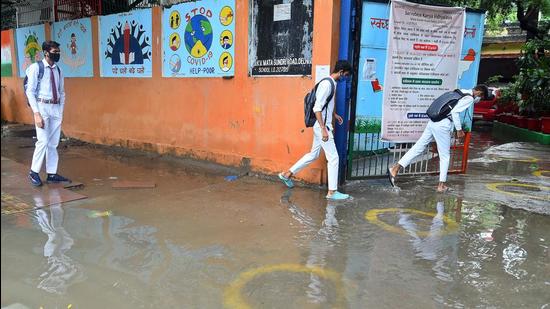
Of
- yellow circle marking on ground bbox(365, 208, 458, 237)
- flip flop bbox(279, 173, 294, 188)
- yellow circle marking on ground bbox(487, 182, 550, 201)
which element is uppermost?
flip flop bbox(279, 173, 294, 188)

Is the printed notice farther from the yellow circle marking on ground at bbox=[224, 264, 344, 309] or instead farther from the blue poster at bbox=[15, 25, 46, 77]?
the blue poster at bbox=[15, 25, 46, 77]

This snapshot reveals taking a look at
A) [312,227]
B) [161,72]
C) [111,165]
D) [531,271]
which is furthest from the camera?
[161,72]

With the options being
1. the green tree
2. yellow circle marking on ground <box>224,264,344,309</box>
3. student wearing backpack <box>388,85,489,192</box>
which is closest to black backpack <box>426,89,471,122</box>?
student wearing backpack <box>388,85,489,192</box>

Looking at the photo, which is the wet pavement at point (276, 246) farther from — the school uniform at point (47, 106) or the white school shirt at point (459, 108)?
the white school shirt at point (459, 108)

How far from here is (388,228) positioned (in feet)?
15.6

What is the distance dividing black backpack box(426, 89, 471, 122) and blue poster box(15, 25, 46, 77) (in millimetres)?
8966

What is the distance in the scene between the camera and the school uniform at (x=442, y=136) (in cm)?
600

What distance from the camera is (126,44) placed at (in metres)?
8.75

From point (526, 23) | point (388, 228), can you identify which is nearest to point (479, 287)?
point (388, 228)

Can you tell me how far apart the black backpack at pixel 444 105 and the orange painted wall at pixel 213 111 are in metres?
1.52

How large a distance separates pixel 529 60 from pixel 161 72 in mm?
10868

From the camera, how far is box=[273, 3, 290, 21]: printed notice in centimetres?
631

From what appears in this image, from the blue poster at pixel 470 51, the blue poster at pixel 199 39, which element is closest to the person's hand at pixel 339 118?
the blue poster at pixel 199 39

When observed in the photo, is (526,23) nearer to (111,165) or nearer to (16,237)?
(111,165)
